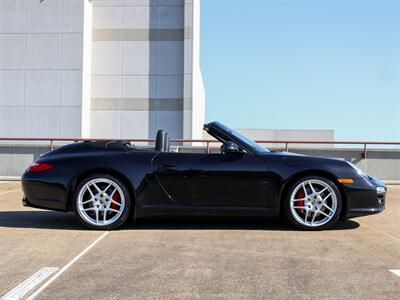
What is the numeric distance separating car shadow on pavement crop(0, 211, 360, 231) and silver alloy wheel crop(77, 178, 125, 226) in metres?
0.22

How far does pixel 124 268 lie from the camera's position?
365 centimetres

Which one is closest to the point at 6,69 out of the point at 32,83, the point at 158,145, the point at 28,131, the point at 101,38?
the point at 32,83

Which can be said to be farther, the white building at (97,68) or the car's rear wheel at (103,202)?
the white building at (97,68)

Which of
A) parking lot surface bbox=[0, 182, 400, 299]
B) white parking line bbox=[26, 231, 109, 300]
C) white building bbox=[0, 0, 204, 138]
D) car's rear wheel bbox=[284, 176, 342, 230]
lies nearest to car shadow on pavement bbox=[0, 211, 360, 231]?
parking lot surface bbox=[0, 182, 400, 299]

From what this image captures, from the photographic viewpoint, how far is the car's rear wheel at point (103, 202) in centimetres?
521

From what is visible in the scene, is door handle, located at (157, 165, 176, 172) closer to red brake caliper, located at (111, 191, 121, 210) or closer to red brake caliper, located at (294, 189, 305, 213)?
red brake caliper, located at (111, 191, 121, 210)

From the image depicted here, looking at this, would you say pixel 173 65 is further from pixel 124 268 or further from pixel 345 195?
pixel 124 268

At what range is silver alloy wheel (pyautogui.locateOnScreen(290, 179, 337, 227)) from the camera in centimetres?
523

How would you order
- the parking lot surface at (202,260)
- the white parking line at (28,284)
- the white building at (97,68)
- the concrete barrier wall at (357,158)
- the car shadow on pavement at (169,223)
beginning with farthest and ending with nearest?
1. the white building at (97,68)
2. the concrete barrier wall at (357,158)
3. the car shadow on pavement at (169,223)
4. the parking lot surface at (202,260)
5. the white parking line at (28,284)

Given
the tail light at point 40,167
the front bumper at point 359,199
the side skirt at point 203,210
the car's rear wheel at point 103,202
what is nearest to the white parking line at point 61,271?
the car's rear wheel at point 103,202

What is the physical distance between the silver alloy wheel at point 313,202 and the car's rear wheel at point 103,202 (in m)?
1.85

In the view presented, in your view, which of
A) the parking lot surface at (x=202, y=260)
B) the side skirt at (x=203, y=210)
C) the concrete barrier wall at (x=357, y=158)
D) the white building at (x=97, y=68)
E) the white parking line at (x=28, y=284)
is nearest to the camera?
the white parking line at (x=28, y=284)

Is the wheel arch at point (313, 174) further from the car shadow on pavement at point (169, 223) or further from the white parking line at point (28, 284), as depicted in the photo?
the white parking line at point (28, 284)

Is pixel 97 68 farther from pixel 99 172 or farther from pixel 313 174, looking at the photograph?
pixel 313 174
